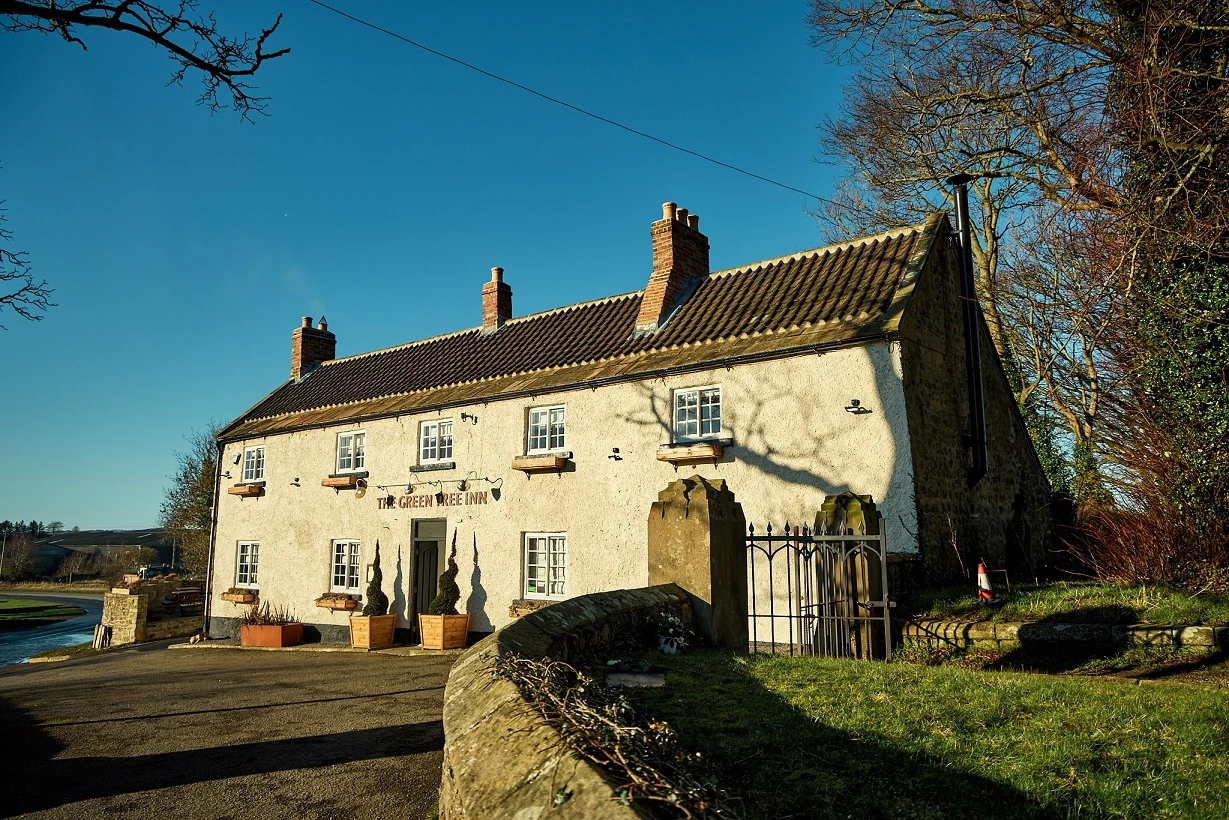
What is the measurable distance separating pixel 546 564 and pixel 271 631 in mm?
8569

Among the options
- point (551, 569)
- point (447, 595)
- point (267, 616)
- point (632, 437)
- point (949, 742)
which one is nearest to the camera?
point (949, 742)

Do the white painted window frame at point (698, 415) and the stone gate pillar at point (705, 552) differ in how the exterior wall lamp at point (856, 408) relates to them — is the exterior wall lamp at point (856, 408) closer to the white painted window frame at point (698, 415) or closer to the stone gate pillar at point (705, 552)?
the white painted window frame at point (698, 415)

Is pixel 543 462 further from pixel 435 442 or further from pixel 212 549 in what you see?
pixel 212 549

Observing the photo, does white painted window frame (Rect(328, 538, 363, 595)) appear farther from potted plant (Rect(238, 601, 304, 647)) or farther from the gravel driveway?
the gravel driveway

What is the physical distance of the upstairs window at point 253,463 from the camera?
2408 cm

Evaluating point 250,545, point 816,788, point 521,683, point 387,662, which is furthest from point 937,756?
point 250,545

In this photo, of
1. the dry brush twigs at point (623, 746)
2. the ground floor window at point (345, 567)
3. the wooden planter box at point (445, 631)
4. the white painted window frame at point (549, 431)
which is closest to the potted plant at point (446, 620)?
the wooden planter box at point (445, 631)

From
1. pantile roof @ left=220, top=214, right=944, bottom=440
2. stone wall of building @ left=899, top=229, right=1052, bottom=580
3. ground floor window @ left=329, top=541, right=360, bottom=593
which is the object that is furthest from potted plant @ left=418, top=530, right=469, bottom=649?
stone wall of building @ left=899, top=229, right=1052, bottom=580

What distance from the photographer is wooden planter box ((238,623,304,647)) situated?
20297mm

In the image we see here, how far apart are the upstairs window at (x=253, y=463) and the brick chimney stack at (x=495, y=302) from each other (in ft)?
26.5

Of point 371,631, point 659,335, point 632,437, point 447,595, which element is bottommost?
point 371,631

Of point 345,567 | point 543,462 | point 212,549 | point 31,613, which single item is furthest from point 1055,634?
point 31,613

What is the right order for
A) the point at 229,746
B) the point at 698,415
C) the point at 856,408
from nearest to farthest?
the point at 229,746 < the point at 856,408 < the point at 698,415

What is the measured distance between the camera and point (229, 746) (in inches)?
302
